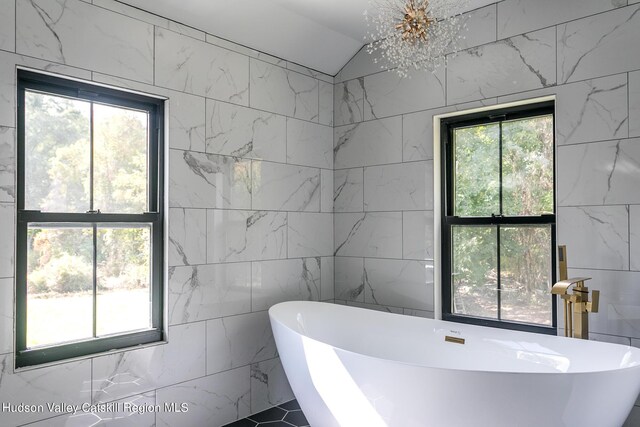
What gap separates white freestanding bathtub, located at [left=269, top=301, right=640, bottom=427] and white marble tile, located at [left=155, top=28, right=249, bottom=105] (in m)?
1.48

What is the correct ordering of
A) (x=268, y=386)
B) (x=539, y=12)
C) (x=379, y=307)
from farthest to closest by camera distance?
1. (x=379, y=307)
2. (x=268, y=386)
3. (x=539, y=12)

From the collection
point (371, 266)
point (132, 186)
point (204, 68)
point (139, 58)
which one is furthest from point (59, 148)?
point (371, 266)

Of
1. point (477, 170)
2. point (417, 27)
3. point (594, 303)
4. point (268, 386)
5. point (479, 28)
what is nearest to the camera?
point (417, 27)

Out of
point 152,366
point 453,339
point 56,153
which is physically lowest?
point 152,366

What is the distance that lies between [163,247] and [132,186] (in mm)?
404

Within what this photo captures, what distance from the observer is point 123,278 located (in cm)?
275

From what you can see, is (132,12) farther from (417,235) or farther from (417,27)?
(417,235)

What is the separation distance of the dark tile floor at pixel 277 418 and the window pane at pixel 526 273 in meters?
1.52

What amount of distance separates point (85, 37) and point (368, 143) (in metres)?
2.05

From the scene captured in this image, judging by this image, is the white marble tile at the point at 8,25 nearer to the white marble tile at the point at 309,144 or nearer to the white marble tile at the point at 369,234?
the white marble tile at the point at 309,144

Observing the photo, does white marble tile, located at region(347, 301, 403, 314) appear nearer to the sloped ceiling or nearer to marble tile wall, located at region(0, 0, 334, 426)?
marble tile wall, located at region(0, 0, 334, 426)

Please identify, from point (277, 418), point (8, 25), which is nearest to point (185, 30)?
point (8, 25)

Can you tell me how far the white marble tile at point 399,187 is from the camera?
3.39 m

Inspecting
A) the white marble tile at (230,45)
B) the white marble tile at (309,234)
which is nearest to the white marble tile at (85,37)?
the white marble tile at (230,45)
